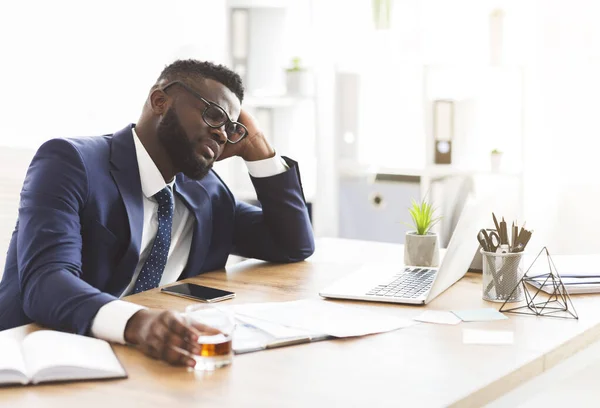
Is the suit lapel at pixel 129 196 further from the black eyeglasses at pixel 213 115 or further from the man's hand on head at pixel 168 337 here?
the man's hand on head at pixel 168 337

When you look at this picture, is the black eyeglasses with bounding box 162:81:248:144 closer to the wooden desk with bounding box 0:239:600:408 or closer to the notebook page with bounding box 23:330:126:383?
→ the wooden desk with bounding box 0:239:600:408

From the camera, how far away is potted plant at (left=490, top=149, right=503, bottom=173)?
3.84m

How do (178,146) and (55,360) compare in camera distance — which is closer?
(55,360)

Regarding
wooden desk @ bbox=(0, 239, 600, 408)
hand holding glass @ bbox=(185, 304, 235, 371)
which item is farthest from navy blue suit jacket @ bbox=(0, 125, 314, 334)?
hand holding glass @ bbox=(185, 304, 235, 371)

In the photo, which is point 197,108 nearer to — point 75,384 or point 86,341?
point 86,341

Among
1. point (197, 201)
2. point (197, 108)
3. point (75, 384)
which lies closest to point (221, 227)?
point (197, 201)

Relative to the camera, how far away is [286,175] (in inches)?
86.4

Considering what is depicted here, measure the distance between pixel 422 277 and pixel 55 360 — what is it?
0.94 metres

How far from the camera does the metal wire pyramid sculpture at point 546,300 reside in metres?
1.60

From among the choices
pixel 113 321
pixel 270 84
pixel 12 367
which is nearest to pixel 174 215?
pixel 113 321

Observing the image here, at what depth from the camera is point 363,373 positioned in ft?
4.02

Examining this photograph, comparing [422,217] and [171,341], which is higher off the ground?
[422,217]

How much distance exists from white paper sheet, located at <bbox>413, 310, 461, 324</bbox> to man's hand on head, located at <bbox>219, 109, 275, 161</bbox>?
0.74 meters

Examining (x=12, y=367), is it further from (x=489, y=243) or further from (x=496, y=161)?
(x=496, y=161)
